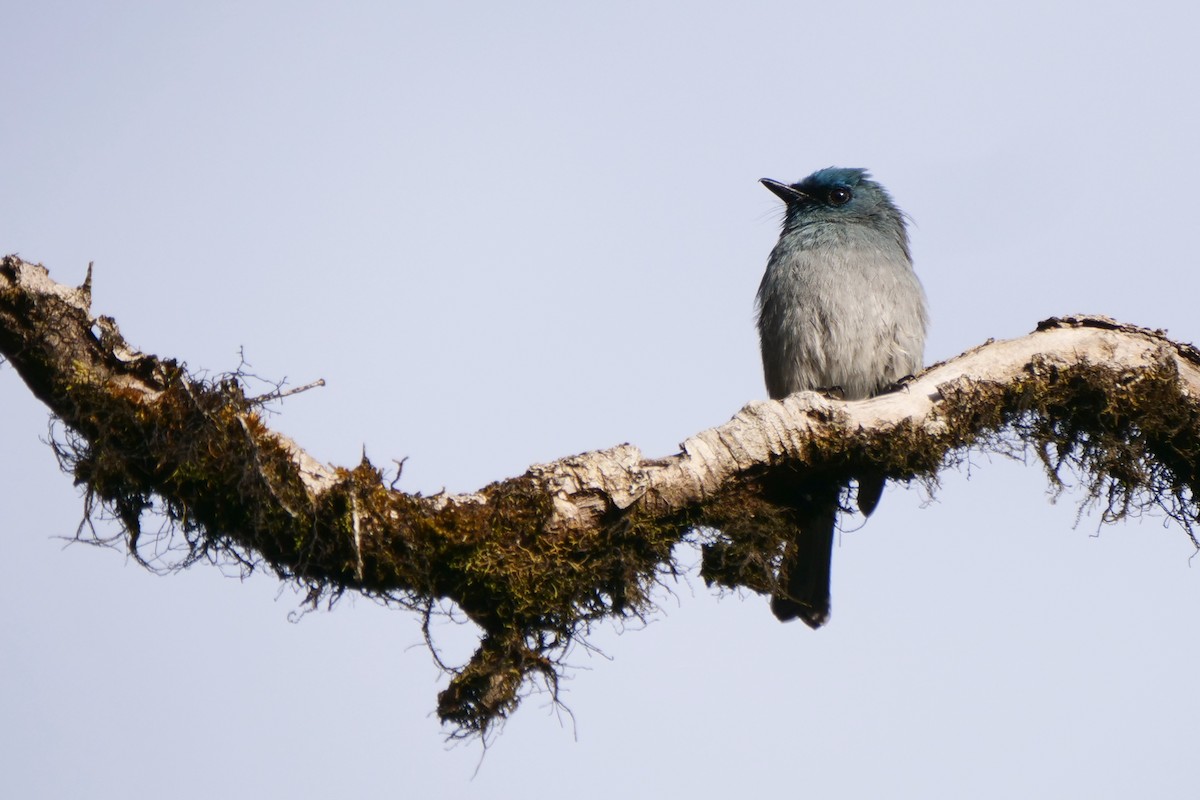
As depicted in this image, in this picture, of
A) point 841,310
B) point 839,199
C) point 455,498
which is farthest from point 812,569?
point 839,199

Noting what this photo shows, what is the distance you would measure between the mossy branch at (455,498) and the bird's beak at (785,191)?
3.26 m

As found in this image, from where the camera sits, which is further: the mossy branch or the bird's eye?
the bird's eye

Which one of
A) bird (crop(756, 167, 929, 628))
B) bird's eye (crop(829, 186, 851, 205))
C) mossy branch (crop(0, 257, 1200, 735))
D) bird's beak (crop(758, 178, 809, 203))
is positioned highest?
bird's beak (crop(758, 178, 809, 203))

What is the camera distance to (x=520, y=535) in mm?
3719

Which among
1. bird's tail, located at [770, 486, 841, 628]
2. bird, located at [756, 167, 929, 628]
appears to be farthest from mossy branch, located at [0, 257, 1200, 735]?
bird, located at [756, 167, 929, 628]

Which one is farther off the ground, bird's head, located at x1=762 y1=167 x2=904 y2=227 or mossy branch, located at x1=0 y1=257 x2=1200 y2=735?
bird's head, located at x1=762 y1=167 x2=904 y2=227

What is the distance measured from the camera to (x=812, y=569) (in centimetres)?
538

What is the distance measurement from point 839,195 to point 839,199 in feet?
0.08

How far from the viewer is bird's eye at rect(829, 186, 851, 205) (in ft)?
23.4

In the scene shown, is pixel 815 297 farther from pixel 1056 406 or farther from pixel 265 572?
pixel 265 572

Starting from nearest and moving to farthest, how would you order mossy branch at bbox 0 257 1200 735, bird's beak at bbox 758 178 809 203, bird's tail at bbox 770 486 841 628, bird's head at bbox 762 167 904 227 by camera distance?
mossy branch at bbox 0 257 1200 735, bird's tail at bbox 770 486 841 628, bird's head at bbox 762 167 904 227, bird's beak at bbox 758 178 809 203

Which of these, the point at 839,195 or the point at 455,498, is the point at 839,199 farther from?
the point at 455,498

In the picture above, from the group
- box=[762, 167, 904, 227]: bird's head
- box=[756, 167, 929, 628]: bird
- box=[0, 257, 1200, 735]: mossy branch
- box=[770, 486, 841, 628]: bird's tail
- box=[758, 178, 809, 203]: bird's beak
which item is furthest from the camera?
box=[758, 178, 809, 203]: bird's beak

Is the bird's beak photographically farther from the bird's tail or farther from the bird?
the bird's tail
